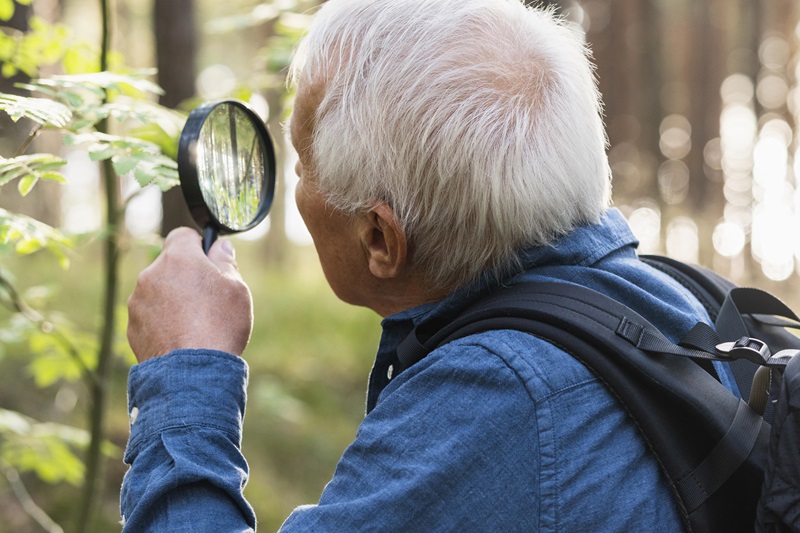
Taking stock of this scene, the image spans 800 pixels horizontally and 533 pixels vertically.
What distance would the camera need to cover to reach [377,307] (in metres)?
1.81

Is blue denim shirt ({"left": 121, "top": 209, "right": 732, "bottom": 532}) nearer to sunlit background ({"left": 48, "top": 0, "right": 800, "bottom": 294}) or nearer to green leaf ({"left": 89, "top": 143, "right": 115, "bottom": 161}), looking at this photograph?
green leaf ({"left": 89, "top": 143, "right": 115, "bottom": 161})

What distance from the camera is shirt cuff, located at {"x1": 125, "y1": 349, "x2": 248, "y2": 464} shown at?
1.49m

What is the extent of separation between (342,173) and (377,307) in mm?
347

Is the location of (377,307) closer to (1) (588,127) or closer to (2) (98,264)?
(1) (588,127)

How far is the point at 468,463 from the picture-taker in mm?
1253

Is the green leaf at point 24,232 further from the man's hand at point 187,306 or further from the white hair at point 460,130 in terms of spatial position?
the white hair at point 460,130

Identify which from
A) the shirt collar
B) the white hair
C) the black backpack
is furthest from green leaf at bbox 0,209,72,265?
the black backpack

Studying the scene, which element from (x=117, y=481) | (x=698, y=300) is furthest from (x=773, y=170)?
(x=698, y=300)

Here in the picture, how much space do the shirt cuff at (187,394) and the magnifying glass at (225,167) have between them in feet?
1.00

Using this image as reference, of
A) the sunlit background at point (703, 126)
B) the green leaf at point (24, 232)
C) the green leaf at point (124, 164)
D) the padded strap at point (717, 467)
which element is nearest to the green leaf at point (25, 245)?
the green leaf at point (24, 232)

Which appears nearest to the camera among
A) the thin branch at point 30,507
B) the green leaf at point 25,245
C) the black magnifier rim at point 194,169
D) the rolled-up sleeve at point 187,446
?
the rolled-up sleeve at point 187,446

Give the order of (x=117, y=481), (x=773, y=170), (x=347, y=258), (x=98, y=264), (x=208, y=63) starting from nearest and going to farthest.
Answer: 1. (x=347, y=258)
2. (x=117, y=481)
3. (x=98, y=264)
4. (x=773, y=170)
5. (x=208, y=63)

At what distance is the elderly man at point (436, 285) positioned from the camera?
126 centimetres

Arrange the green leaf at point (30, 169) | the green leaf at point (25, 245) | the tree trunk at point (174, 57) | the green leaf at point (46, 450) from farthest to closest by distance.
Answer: the tree trunk at point (174, 57), the green leaf at point (46, 450), the green leaf at point (25, 245), the green leaf at point (30, 169)
